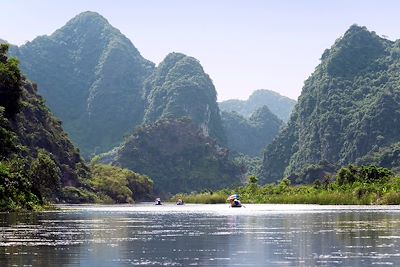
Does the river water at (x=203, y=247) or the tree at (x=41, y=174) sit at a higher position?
the tree at (x=41, y=174)

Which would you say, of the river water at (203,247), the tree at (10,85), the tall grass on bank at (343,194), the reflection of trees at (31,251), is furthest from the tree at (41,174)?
the reflection of trees at (31,251)

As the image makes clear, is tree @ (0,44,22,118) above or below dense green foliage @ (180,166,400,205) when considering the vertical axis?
above

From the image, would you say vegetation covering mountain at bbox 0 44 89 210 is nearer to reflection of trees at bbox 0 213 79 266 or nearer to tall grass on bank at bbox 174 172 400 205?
reflection of trees at bbox 0 213 79 266

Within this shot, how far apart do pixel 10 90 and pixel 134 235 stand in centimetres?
6237

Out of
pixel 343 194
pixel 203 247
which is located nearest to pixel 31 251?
pixel 203 247

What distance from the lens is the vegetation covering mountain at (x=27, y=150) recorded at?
2868 inches

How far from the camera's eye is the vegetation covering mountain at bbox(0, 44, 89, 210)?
239 feet

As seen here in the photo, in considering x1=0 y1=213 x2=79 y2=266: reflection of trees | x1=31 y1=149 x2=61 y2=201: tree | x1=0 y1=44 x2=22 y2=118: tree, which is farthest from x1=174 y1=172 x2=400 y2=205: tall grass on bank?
x1=0 y1=213 x2=79 y2=266: reflection of trees

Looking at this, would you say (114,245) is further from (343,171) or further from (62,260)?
(343,171)

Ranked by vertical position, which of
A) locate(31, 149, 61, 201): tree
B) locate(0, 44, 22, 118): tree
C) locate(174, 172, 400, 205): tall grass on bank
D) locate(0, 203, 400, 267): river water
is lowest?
locate(0, 203, 400, 267): river water

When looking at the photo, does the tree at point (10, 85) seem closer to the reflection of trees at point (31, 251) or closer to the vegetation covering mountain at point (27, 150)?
the vegetation covering mountain at point (27, 150)

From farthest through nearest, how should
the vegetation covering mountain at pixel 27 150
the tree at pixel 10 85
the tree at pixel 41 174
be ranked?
the tree at pixel 10 85 → the tree at pixel 41 174 → the vegetation covering mountain at pixel 27 150

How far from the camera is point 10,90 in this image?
96.8 meters

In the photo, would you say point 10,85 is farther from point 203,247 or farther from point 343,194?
point 203,247
